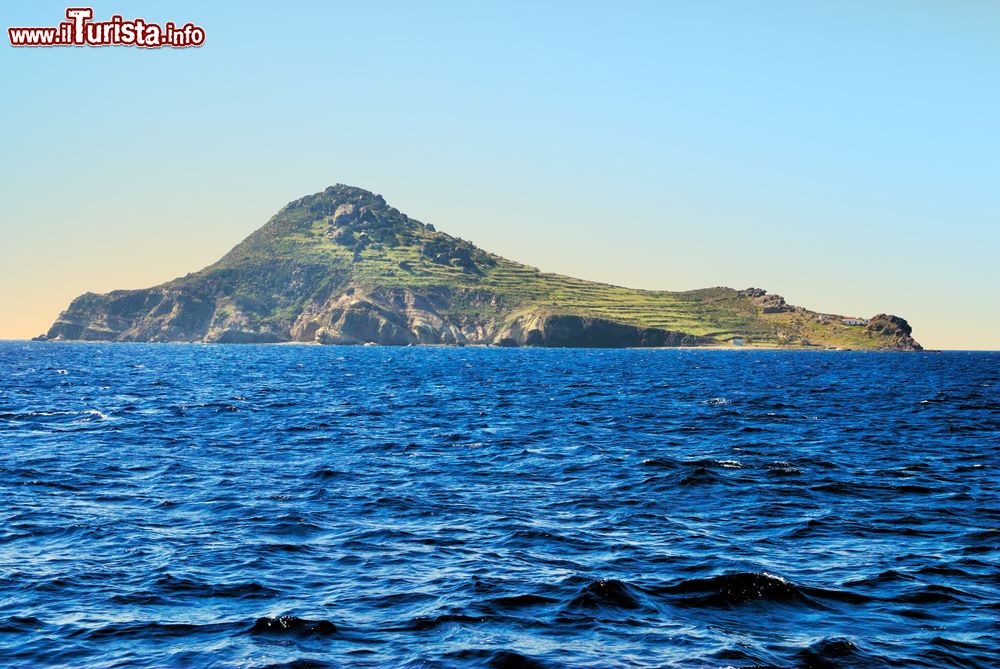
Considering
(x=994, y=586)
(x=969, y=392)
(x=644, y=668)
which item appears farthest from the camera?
(x=969, y=392)

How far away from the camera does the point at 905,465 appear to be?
38.5m

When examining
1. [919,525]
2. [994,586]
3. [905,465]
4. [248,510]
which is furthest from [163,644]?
[905,465]

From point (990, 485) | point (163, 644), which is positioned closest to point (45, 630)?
point (163, 644)

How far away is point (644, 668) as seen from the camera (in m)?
14.8

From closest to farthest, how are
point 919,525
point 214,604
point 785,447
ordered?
1. point 214,604
2. point 919,525
3. point 785,447

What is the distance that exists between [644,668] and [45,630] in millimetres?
11496

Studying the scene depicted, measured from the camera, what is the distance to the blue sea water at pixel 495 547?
16.1 meters

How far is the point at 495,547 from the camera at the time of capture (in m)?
23.3

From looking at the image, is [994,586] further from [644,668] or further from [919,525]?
[644,668]

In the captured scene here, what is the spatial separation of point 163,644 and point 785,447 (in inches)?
1396

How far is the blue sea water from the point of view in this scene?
16.1 m

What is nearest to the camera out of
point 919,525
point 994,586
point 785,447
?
point 994,586

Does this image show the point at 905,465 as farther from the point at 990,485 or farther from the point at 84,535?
the point at 84,535

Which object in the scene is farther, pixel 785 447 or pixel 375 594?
pixel 785 447
